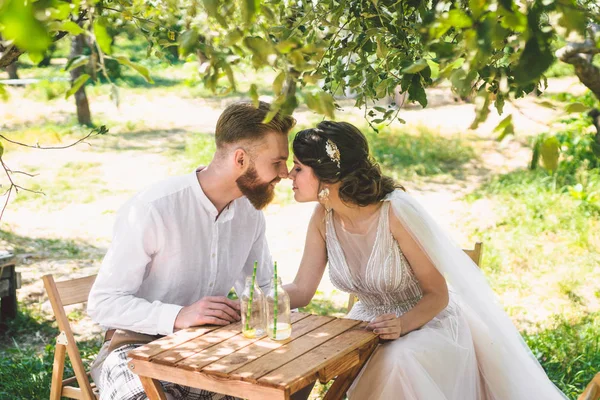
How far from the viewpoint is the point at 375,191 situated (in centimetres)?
363

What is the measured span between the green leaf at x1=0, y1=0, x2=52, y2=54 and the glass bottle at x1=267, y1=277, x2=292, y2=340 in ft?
6.82

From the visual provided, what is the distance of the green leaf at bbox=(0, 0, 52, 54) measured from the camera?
3.12ft

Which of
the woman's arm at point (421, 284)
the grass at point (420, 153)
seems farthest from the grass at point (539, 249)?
the woman's arm at point (421, 284)

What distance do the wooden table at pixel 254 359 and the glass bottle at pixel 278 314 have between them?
0.11ft

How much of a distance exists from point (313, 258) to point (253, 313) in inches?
34.0

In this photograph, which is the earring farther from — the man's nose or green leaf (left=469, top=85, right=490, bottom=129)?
green leaf (left=469, top=85, right=490, bottom=129)

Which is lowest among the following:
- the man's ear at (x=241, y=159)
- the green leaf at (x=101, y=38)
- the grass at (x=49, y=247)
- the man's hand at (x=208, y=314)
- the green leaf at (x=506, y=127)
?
the grass at (x=49, y=247)

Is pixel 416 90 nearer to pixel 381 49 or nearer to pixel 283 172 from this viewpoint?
pixel 381 49

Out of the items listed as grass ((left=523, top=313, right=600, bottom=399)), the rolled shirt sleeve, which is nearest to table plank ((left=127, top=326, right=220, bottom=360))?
the rolled shirt sleeve

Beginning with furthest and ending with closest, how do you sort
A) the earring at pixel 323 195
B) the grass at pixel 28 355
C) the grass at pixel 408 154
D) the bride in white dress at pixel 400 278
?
1. the grass at pixel 408 154
2. the grass at pixel 28 355
3. the earring at pixel 323 195
4. the bride in white dress at pixel 400 278

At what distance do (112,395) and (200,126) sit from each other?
1060 cm

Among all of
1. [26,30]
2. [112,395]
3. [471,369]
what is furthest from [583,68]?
[26,30]

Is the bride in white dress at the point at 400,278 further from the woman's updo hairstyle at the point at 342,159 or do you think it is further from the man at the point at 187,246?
the man at the point at 187,246

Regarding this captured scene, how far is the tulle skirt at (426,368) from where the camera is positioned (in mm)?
3230
